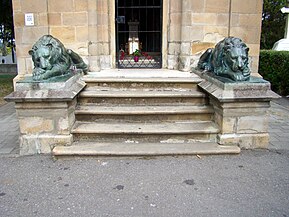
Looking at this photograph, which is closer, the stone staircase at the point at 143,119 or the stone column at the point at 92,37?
the stone staircase at the point at 143,119

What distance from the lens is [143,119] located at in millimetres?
4277

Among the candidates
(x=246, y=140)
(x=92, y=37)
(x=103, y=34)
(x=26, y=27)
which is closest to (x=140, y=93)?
(x=246, y=140)

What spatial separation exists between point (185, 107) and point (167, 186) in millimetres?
1722

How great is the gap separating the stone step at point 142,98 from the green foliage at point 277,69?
17.5ft

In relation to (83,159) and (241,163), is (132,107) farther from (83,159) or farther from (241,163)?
(241,163)

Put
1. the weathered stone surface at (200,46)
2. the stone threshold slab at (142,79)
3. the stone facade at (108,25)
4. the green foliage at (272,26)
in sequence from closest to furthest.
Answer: the stone threshold slab at (142,79), the stone facade at (108,25), the weathered stone surface at (200,46), the green foliage at (272,26)

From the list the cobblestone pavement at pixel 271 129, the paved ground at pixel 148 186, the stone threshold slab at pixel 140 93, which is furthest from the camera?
the stone threshold slab at pixel 140 93

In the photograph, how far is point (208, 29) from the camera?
5.79 m

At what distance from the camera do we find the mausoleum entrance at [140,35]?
7.10 m

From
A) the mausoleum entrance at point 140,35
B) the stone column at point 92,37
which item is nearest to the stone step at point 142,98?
the stone column at point 92,37

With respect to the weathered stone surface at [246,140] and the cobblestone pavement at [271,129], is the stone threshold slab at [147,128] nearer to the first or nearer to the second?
the weathered stone surface at [246,140]

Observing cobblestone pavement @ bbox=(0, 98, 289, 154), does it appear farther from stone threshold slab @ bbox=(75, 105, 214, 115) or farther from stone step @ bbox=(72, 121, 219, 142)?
stone threshold slab @ bbox=(75, 105, 214, 115)

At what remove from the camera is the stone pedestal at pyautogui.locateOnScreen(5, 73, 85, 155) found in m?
3.67

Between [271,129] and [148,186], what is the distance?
3.08 metres
